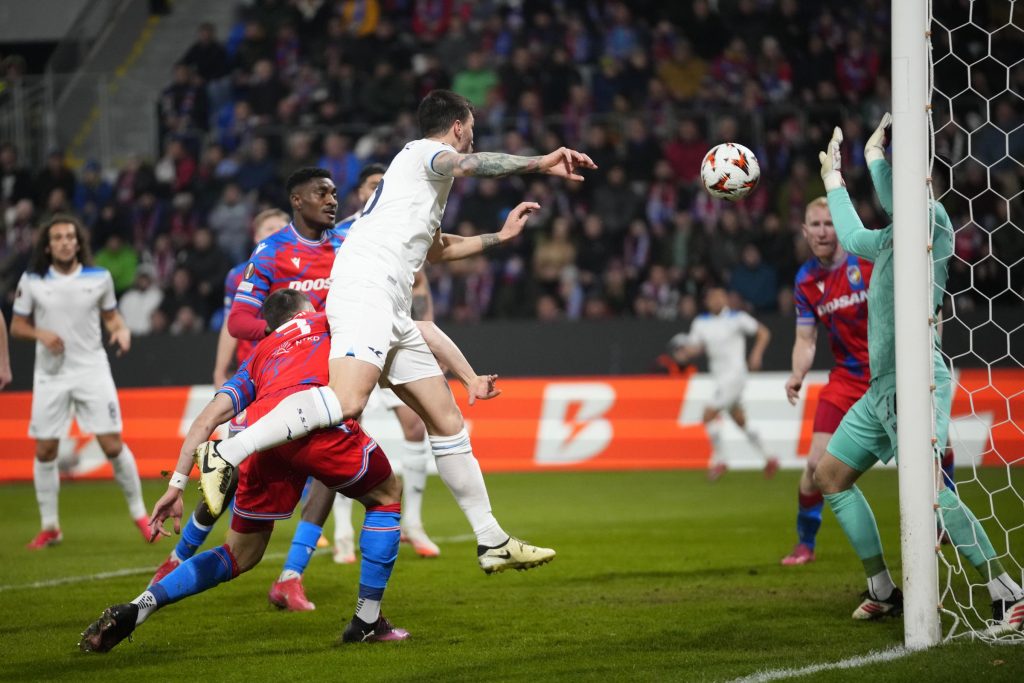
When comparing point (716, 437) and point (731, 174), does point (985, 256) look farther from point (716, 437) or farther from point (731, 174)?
point (731, 174)

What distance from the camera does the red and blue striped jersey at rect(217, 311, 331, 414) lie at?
18.7 feet

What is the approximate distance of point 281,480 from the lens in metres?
5.67

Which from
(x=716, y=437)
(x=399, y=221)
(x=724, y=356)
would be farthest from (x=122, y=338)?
(x=724, y=356)

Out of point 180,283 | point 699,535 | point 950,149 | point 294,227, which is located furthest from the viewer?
point 180,283

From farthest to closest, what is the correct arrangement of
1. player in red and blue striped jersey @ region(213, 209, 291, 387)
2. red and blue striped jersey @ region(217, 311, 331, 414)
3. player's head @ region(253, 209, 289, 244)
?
player's head @ region(253, 209, 289, 244) < player in red and blue striped jersey @ region(213, 209, 291, 387) < red and blue striped jersey @ region(217, 311, 331, 414)

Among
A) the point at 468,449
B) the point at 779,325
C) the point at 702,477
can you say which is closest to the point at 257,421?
the point at 468,449

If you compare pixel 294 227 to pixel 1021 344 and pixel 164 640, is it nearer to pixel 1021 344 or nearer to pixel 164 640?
pixel 164 640

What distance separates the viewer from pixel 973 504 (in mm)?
10391

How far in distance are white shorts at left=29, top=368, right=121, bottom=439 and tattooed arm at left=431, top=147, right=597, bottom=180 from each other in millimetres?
5292

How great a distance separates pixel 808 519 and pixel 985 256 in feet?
15.6

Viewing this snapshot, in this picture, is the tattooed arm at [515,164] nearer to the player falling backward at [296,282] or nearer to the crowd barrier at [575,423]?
the player falling backward at [296,282]

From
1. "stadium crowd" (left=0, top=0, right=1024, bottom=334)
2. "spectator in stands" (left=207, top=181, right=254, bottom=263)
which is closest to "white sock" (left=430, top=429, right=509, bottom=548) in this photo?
"stadium crowd" (left=0, top=0, right=1024, bottom=334)

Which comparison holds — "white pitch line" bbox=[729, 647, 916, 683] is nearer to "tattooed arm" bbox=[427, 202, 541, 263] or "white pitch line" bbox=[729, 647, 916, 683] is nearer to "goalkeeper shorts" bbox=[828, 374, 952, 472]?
"goalkeeper shorts" bbox=[828, 374, 952, 472]

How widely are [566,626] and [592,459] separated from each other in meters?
7.94
